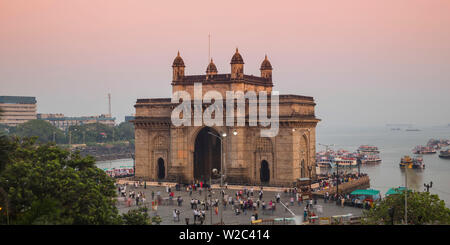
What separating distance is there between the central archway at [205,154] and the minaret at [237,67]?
8.95m

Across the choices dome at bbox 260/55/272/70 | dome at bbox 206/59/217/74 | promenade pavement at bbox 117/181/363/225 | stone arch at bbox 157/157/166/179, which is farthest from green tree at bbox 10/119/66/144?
promenade pavement at bbox 117/181/363/225

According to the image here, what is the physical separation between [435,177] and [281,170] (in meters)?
56.7

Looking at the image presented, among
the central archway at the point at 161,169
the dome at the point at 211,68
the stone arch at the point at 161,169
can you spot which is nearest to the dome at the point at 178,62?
the dome at the point at 211,68

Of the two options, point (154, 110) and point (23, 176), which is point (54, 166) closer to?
point (23, 176)

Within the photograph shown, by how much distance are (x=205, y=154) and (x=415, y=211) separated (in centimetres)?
3847

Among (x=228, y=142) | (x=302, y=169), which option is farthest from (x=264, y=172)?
(x=228, y=142)

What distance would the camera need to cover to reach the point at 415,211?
100 feet

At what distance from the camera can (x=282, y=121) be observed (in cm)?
5688

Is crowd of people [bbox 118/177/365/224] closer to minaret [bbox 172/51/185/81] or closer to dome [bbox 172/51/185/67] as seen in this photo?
minaret [bbox 172/51/185/81]

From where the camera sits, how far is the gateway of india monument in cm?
5750

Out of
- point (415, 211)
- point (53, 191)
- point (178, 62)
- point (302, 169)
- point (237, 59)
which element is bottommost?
point (415, 211)

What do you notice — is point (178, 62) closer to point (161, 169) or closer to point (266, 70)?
point (266, 70)
